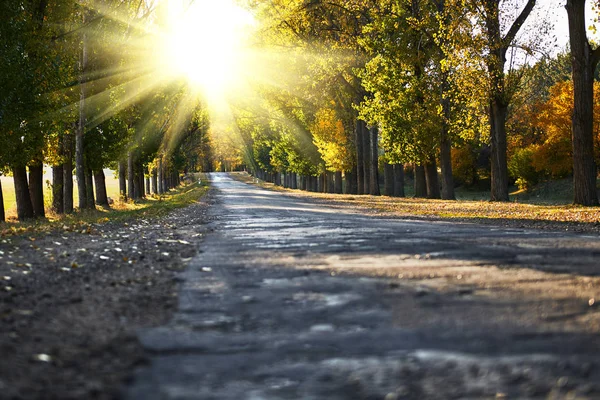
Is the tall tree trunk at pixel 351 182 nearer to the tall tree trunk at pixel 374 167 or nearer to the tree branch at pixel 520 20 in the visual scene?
the tall tree trunk at pixel 374 167

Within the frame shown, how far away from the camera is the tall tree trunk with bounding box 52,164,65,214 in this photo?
106 feet

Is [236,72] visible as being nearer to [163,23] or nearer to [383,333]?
[163,23]

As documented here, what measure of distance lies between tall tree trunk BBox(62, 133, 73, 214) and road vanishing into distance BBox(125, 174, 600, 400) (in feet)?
76.1

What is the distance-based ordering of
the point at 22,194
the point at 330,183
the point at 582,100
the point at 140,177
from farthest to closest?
the point at 330,183, the point at 140,177, the point at 22,194, the point at 582,100

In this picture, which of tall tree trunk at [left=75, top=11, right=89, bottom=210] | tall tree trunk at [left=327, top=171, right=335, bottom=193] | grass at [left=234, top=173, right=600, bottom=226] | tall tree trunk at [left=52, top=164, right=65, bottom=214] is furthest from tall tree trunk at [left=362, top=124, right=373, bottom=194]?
tall tree trunk at [left=75, top=11, right=89, bottom=210]

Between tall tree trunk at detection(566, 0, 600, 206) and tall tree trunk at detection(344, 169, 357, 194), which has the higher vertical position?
tall tree trunk at detection(566, 0, 600, 206)

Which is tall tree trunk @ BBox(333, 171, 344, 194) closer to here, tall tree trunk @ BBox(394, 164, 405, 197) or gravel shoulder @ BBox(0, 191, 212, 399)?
tall tree trunk @ BBox(394, 164, 405, 197)

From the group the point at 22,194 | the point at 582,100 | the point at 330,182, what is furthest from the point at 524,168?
the point at 22,194

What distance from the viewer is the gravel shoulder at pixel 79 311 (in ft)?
11.8

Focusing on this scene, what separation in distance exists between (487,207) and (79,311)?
69.5ft

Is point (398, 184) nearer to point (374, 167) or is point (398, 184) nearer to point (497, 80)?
point (374, 167)

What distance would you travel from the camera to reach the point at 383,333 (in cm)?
467

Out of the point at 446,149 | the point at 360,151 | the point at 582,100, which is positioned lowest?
the point at 446,149

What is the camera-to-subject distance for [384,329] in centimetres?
479
